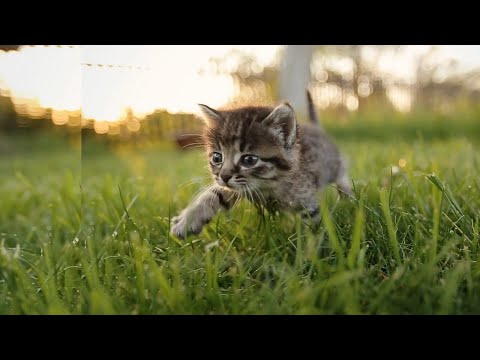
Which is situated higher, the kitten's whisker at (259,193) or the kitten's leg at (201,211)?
the kitten's whisker at (259,193)

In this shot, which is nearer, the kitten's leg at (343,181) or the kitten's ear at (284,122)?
the kitten's ear at (284,122)

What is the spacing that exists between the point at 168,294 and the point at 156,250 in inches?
20.9

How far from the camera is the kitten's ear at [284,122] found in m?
1.95

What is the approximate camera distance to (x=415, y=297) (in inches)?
48.0

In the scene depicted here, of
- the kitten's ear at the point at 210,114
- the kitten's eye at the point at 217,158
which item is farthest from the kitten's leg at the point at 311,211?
the kitten's ear at the point at 210,114

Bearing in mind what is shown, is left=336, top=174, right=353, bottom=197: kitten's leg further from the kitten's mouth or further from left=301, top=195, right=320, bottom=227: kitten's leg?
the kitten's mouth

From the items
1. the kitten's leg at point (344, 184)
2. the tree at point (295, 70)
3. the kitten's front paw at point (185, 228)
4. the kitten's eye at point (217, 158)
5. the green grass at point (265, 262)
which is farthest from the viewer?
the tree at point (295, 70)

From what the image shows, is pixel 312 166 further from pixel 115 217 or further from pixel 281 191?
pixel 115 217

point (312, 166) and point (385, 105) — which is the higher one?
point (385, 105)

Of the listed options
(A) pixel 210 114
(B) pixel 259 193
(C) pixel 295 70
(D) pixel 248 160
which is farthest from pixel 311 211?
(C) pixel 295 70

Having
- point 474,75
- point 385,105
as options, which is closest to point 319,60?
point 385,105

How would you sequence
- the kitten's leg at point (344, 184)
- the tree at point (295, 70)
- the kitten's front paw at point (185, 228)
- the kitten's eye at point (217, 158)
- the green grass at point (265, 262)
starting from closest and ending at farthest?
the green grass at point (265, 262) → the kitten's front paw at point (185, 228) → the kitten's eye at point (217, 158) → the kitten's leg at point (344, 184) → the tree at point (295, 70)

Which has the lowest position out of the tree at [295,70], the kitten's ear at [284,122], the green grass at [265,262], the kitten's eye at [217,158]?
the green grass at [265,262]

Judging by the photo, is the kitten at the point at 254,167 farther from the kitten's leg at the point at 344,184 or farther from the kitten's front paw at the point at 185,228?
the kitten's leg at the point at 344,184
